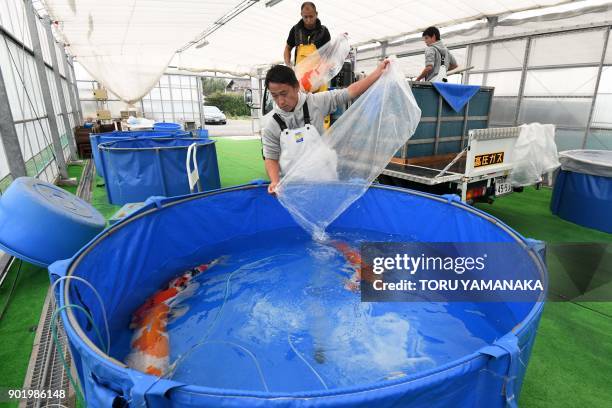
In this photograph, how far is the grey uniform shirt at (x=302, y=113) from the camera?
249 cm

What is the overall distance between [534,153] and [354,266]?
2.39 m

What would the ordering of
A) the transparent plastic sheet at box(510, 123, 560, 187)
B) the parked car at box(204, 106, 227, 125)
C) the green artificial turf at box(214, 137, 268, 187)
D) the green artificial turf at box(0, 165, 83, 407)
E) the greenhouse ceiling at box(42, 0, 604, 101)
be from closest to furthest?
1. the green artificial turf at box(0, 165, 83, 407)
2. the transparent plastic sheet at box(510, 123, 560, 187)
3. the greenhouse ceiling at box(42, 0, 604, 101)
4. the green artificial turf at box(214, 137, 268, 187)
5. the parked car at box(204, 106, 227, 125)

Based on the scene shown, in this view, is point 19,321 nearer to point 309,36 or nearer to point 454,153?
point 309,36

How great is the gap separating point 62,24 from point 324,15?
5.59 metres

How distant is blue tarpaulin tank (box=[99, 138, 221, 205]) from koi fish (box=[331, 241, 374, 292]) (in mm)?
2654

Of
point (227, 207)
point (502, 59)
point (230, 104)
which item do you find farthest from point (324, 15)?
point (230, 104)

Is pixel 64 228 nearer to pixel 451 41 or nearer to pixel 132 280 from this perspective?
pixel 132 280

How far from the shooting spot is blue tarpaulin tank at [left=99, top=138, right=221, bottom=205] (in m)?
4.67

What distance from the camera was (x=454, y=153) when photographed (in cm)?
427

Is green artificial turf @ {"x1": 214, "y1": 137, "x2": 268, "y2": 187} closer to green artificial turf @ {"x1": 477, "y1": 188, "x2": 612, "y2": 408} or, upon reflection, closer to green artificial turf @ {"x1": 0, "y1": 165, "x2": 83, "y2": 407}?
green artificial turf @ {"x1": 0, "y1": 165, "x2": 83, "y2": 407}

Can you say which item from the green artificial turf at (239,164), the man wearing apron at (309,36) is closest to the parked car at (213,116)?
the green artificial turf at (239,164)

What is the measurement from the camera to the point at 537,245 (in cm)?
175

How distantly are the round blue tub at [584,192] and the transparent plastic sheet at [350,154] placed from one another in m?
2.97

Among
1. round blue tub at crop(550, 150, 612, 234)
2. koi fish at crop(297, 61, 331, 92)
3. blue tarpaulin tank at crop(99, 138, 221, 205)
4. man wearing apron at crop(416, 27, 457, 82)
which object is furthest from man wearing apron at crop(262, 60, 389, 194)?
round blue tub at crop(550, 150, 612, 234)
